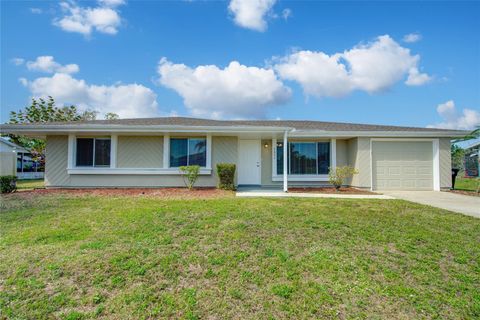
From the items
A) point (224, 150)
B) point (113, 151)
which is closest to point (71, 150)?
point (113, 151)

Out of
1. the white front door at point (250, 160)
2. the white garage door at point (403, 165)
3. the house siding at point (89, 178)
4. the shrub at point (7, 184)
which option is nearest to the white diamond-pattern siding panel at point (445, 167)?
the white garage door at point (403, 165)

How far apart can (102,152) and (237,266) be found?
9.52 meters

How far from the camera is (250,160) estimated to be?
11219 millimetres

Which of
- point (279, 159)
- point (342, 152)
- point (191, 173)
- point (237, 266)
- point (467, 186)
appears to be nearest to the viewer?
point (237, 266)

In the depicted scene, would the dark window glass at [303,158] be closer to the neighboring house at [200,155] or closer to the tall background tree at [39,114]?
the neighboring house at [200,155]

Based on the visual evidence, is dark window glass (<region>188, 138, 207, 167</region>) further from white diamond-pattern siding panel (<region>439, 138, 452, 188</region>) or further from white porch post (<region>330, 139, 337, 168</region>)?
white diamond-pattern siding panel (<region>439, 138, 452, 188</region>)

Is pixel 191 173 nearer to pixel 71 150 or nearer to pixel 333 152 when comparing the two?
pixel 71 150

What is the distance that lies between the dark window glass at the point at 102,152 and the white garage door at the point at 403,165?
11965 millimetres

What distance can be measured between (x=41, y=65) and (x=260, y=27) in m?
13.0

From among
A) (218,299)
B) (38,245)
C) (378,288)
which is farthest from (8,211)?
(378,288)

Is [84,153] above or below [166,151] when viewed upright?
below

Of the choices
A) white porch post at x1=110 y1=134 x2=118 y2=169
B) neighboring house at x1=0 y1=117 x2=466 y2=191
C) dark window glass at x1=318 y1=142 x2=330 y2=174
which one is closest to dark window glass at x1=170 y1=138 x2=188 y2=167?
neighboring house at x1=0 y1=117 x2=466 y2=191

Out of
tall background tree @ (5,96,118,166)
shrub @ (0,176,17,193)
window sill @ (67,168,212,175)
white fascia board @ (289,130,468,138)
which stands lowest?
shrub @ (0,176,17,193)

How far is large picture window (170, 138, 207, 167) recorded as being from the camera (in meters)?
10.4
